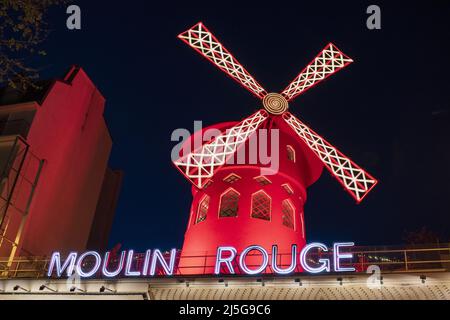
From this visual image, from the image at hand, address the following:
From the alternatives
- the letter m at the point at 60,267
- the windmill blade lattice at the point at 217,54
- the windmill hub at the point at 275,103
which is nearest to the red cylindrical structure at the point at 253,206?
the windmill hub at the point at 275,103

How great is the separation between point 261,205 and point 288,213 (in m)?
0.85

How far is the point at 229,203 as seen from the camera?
1245 cm

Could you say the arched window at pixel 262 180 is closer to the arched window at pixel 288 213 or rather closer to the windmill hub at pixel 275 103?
the arched window at pixel 288 213

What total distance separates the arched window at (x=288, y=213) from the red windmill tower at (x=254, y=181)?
0.03 meters

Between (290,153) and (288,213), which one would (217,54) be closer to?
(290,153)

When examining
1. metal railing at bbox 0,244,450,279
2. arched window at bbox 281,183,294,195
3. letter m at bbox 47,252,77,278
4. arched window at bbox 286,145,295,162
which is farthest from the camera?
arched window at bbox 286,145,295,162

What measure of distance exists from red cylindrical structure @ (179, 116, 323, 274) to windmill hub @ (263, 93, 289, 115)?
0.76 ft

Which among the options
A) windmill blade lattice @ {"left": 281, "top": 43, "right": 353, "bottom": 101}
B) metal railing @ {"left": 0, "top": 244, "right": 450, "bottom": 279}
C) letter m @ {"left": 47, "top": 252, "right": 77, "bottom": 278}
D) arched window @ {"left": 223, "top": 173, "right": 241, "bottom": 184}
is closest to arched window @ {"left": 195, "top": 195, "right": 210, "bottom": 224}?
arched window @ {"left": 223, "top": 173, "right": 241, "bottom": 184}

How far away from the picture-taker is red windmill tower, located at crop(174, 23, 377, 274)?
11.7 meters

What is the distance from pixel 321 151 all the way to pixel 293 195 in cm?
139

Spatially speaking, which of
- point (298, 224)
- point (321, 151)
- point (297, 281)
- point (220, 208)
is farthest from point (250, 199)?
point (297, 281)

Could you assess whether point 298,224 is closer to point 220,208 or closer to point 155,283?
point 220,208

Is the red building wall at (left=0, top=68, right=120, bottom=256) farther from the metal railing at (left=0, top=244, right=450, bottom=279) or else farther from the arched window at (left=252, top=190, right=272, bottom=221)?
the arched window at (left=252, top=190, right=272, bottom=221)
